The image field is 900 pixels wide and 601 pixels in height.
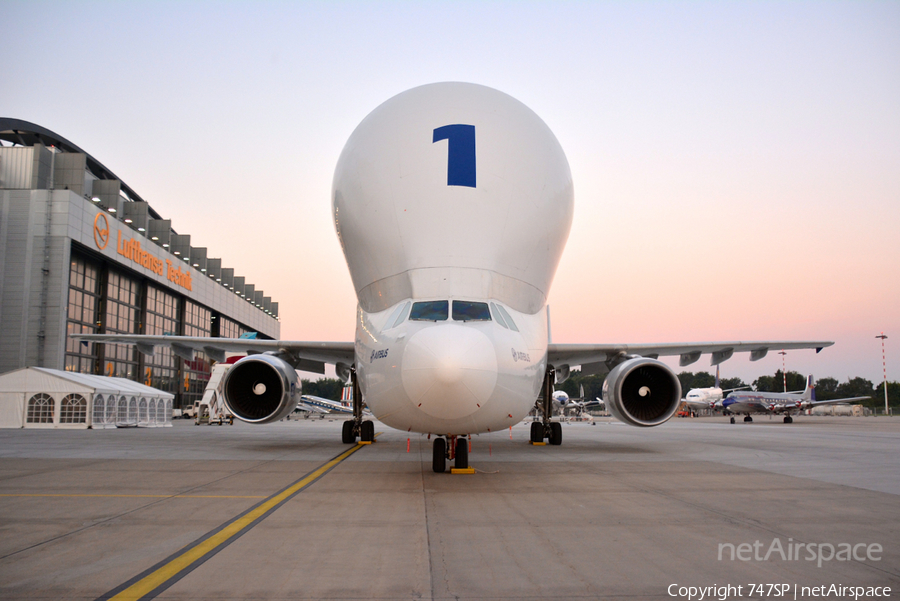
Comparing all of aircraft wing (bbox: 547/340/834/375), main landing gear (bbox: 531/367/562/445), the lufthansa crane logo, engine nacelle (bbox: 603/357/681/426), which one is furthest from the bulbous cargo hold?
the lufthansa crane logo

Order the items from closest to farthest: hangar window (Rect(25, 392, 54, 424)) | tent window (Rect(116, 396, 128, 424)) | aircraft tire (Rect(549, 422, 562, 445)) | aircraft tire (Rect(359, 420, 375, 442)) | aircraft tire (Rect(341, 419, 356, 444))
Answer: aircraft tire (Rect(549, 422, 562, 445))
aircraft tire (Rect(341, 419, 356, 444))
aircraft tire (Rect(359, 420, 375, 442))
hangar window (Rect(25, 392, 54, 424))
tent window (Rect(116, 396, 128, 424))

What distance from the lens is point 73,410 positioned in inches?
992

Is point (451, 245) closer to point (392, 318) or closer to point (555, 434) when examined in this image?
point (392, 318)

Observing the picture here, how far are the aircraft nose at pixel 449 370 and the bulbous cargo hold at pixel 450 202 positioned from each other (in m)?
1.09

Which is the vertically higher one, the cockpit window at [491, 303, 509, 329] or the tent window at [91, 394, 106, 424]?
the cockpit window at [491, 303, 509, 329]

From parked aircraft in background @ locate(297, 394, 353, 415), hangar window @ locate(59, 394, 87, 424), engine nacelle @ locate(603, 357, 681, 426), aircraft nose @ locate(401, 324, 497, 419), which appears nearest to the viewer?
aircraft nose @ locate(401, 324, 497, 419)

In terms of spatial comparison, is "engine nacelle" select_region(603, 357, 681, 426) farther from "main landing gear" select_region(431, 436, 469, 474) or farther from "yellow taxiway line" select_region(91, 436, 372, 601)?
"yellow taxiway line" select_region(91, 436, 372, 601)

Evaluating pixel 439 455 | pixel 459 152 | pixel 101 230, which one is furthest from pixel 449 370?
pixel 101 230

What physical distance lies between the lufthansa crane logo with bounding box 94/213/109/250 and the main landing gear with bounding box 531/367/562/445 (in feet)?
119

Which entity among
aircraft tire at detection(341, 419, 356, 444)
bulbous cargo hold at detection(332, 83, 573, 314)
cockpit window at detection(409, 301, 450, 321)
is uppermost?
bulbous cargo hold at detection(332, 83, 573, 314)

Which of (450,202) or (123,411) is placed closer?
(450,202)

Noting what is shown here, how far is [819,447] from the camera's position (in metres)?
13.5

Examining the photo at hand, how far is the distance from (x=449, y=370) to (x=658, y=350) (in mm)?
9872

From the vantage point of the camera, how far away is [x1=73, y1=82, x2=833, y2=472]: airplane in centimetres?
620
